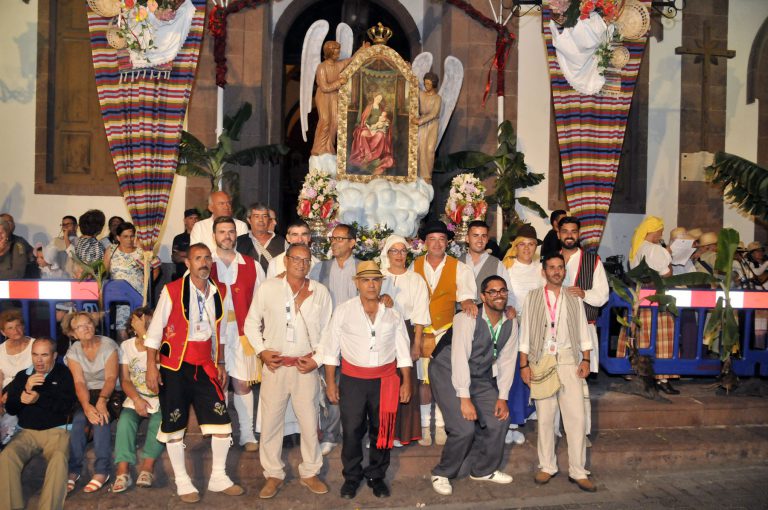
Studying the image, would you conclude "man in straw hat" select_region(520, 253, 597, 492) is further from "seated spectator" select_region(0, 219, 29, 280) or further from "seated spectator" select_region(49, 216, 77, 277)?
"seated spectator" select_region(49, 216, 77, 277)

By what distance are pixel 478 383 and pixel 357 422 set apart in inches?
40.8

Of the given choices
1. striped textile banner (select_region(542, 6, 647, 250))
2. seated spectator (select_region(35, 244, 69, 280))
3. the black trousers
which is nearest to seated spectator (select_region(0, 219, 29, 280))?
seated spectator (select_region(35, 244, 69, 280))

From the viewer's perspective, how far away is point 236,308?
20.4 feet

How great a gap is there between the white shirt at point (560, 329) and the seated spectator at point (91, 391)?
3288 millimetres

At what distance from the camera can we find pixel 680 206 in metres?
12.5

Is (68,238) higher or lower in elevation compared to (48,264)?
higher

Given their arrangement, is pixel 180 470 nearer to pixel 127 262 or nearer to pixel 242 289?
pixel 242 289

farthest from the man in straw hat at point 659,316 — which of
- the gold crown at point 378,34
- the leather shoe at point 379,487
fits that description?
the gold crown at point 378,34

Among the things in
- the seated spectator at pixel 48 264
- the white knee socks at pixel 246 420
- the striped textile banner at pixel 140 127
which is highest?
the striped textile banner at pixel 140 127

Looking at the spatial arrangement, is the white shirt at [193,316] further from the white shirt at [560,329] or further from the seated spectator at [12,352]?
the white shirt at [560,329]

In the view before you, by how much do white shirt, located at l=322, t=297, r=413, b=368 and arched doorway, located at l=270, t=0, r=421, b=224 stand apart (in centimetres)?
746

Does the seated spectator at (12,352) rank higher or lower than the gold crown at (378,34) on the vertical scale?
lower

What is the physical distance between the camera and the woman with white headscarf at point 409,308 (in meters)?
6.25

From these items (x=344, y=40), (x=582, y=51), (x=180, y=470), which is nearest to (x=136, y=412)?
(x=180, y=470)
